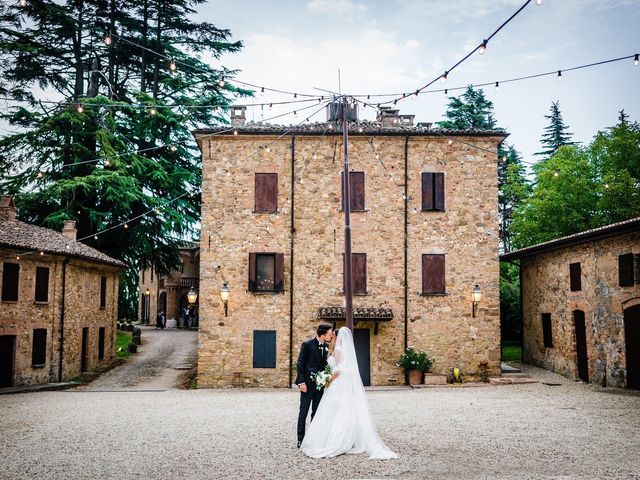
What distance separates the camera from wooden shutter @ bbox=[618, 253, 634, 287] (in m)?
15.6

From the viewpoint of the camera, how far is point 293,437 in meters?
9.39

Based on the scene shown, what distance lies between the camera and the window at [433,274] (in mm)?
19359

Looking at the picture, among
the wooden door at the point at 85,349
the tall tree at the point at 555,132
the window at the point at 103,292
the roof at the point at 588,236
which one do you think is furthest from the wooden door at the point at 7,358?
the tall tree at the point at 555,132

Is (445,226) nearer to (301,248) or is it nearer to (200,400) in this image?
(301,248)

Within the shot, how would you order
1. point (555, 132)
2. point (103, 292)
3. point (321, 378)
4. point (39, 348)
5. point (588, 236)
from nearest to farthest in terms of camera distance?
point (321, 378)
point (588, 236)
point (39, 348)
point (103, 292)
point (555, 132)

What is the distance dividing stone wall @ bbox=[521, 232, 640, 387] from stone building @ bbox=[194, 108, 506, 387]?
238 cm

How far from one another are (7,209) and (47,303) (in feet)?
14.2

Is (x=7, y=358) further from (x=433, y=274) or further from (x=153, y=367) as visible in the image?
(x=433, y=274)

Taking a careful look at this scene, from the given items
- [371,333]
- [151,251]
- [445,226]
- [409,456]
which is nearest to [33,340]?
[151,251]

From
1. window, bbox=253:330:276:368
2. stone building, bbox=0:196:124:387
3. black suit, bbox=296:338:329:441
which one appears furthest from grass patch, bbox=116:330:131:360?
black suit, bbox=296:338:329:441

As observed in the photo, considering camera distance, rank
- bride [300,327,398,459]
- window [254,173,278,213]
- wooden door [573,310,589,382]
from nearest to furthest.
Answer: bride [300,327,398,459], wooden door [573,310,589,382], window [254,173,278,213]

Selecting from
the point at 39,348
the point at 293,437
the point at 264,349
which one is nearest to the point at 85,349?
the point at 39,348

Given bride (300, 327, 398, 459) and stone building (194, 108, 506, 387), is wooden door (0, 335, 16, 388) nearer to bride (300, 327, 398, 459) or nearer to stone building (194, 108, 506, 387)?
stone building (194, 108, 506, 387)

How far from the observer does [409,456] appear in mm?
7891
